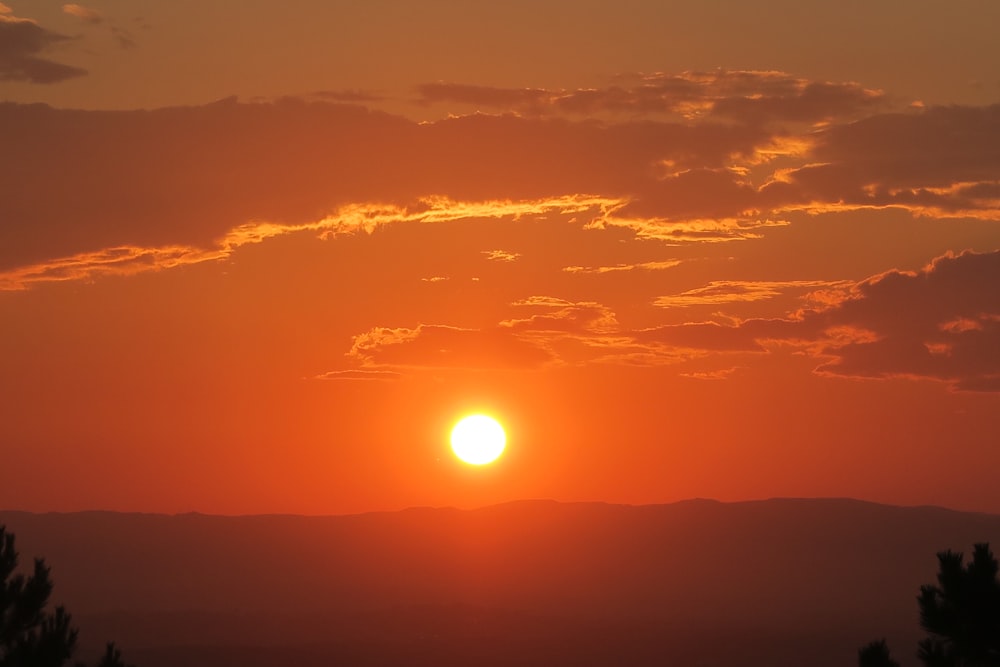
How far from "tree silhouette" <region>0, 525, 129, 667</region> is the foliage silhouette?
75.7 ft

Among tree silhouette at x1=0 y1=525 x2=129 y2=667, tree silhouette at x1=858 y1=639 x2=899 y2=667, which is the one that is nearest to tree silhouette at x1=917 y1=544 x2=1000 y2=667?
tree silhouette at x1=858 y1=639 x2=899 y2=667

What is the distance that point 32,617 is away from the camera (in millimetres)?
38750

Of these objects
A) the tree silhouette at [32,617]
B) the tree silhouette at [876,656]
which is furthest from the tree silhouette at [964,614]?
the tree silhouette at [32,617]

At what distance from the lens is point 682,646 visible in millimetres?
186125

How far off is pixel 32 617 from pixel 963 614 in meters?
27.0

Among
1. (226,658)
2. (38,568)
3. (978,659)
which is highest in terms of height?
(226,658)

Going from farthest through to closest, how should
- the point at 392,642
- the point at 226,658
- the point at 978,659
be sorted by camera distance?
the point at 392,642, the point at 226,658, the point at 978,659

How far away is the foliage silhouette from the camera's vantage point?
111ft

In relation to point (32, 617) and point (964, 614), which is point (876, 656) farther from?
point (32, 617)

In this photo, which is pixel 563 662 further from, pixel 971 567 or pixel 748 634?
Result: pixel 971 567

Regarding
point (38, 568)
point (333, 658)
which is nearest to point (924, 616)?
point (38, 568)

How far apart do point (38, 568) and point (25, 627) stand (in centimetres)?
180

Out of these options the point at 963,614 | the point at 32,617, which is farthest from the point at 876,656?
the point at 32,617

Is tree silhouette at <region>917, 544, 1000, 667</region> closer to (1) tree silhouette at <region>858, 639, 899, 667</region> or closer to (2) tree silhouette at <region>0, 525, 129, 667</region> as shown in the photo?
(1) tree silhouette at <region>858, 639, 899, 667</region>
